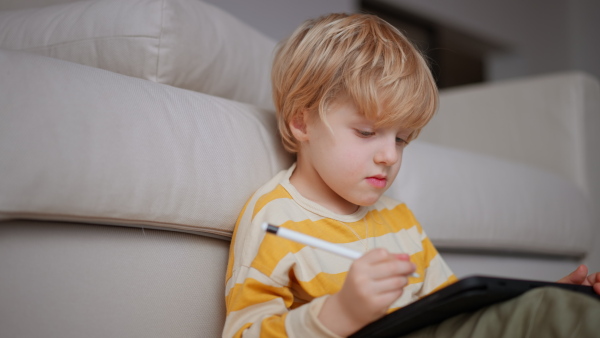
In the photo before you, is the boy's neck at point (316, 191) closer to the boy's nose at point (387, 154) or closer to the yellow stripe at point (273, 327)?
the boy's nose at point (387, 154)

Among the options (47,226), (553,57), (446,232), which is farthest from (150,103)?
(553,57)

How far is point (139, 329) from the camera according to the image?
642mm

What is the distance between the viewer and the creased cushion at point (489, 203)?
1106 millimetres

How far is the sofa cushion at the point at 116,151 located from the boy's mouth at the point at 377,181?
0.16m

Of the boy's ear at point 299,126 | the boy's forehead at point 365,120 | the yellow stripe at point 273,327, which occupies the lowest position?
the yellow stripe at point 273,327

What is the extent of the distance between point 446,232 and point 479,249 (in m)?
0.17

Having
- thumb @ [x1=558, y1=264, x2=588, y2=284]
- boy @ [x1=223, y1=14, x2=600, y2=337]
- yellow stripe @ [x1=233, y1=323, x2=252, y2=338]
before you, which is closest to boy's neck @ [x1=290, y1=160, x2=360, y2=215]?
boy @ [x1=223, y1=14, x2=600, y2=337]

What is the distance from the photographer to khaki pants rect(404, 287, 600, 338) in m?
0.47

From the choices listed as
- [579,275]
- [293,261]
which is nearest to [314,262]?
[293,261]

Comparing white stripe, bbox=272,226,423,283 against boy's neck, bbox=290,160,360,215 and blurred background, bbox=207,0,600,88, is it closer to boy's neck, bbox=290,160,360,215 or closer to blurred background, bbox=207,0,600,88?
boy's neck, bbox=290,160,360,215

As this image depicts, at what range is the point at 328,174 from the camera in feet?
2.46

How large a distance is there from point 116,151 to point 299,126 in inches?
10.7

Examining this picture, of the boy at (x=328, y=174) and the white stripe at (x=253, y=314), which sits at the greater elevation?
the boy at (x=328, y=174)

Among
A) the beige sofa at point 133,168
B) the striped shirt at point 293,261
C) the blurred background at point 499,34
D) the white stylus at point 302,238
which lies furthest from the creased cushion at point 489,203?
the blurred background at point 499,34
